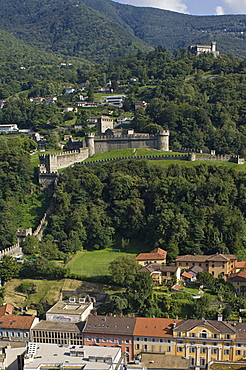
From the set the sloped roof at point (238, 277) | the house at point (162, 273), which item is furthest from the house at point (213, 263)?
the house at point (162, 273)

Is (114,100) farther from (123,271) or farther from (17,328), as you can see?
(17,328)

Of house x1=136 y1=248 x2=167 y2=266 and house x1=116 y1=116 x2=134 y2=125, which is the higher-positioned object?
house x1=116 y1=116 x2=134 y2=125

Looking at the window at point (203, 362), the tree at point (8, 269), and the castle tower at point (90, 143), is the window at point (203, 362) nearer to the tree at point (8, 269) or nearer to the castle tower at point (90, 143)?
the tree at point (8, 269)

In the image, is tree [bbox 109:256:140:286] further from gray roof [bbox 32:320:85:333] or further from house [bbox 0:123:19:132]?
house [bbox 0:123:19:132]

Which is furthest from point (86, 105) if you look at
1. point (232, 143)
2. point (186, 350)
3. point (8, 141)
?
point (186, 350)

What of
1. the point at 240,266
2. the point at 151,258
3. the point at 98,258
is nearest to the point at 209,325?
the point at 240,266

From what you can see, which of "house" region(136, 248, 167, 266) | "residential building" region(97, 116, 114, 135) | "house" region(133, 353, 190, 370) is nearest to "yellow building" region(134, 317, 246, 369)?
"house" region(133, 353, 190, 370)
